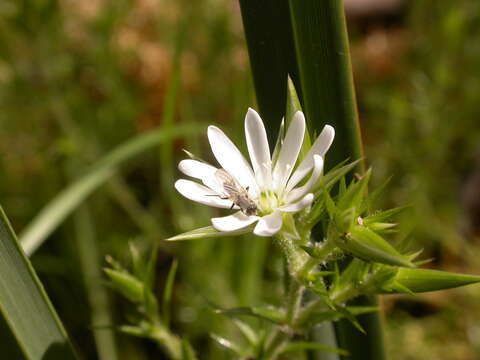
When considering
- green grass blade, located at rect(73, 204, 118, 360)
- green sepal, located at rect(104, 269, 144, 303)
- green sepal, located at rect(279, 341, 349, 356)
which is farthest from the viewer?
green grass blade, located at rect(73, 204, 118, 360)

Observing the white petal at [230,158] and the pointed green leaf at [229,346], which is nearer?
the white petal at [230,158]

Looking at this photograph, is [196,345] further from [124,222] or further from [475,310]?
[475,310]

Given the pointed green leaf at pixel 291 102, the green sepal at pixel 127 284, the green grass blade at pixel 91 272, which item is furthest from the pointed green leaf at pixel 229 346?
the green grass blade at pixel 91 272

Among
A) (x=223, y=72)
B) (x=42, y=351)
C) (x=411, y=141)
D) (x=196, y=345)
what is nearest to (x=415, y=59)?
(x=411, y=141)

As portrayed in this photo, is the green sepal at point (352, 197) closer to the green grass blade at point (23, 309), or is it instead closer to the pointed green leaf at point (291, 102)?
the pointed green leaf at point (291, 102)

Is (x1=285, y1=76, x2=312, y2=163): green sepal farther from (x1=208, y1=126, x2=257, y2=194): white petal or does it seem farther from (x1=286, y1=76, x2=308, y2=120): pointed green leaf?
(x1=208, y1=126, x2=257, y2=194): white petal

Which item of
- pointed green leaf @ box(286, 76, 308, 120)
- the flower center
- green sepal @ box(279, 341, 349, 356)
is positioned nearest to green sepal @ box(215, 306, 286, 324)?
green sepal @ box(279, 341, 349, 356)

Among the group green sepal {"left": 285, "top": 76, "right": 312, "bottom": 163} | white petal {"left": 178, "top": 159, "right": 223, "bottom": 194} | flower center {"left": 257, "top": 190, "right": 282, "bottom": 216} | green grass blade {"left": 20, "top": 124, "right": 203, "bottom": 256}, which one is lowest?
green grass blade {"left": 20, "top": 124, "right": 203, "bottom": 256}
